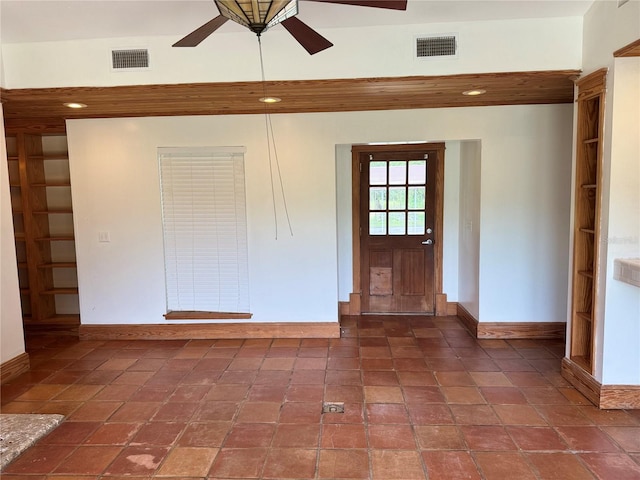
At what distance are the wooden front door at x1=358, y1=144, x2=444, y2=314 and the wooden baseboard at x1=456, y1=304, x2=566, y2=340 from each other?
0.94m

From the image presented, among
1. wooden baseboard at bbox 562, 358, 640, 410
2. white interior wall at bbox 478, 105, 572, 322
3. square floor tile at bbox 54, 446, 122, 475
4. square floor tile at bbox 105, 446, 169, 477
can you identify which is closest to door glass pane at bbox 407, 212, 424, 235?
white interior wall at bbox 478, 105, 572, 322

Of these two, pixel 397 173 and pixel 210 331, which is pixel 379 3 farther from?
pixel 210 331

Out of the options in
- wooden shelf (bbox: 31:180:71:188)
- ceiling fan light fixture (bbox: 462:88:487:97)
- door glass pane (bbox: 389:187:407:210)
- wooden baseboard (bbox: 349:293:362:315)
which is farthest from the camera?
wooden baseboard (bbox: 349:293:362:315)

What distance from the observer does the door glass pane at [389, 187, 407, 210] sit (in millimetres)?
4969

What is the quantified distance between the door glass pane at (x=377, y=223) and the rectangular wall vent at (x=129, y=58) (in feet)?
9.49

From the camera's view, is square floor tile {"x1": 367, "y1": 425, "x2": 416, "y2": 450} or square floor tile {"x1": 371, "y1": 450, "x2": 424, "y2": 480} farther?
square floor tile {"x1": 367, "y1": 425, "x2": 416, "y2": 450}

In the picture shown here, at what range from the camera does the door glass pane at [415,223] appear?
499cm

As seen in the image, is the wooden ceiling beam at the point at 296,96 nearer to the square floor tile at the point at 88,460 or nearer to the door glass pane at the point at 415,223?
the door glass pane at the point at 415,223

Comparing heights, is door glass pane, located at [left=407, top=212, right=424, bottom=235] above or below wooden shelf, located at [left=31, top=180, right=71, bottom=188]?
below

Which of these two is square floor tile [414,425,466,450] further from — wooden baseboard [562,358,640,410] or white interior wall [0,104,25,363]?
white interior wall [0,104,25,363]

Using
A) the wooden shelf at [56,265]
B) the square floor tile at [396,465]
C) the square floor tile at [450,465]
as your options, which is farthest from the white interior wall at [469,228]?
the wooden shelf at [56,265]

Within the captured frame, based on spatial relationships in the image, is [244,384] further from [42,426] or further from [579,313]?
[579,313]

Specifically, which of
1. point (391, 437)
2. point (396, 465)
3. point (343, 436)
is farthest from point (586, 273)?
point (343, 436)

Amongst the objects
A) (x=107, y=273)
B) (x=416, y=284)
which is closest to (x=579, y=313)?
(x=416, y=284)
